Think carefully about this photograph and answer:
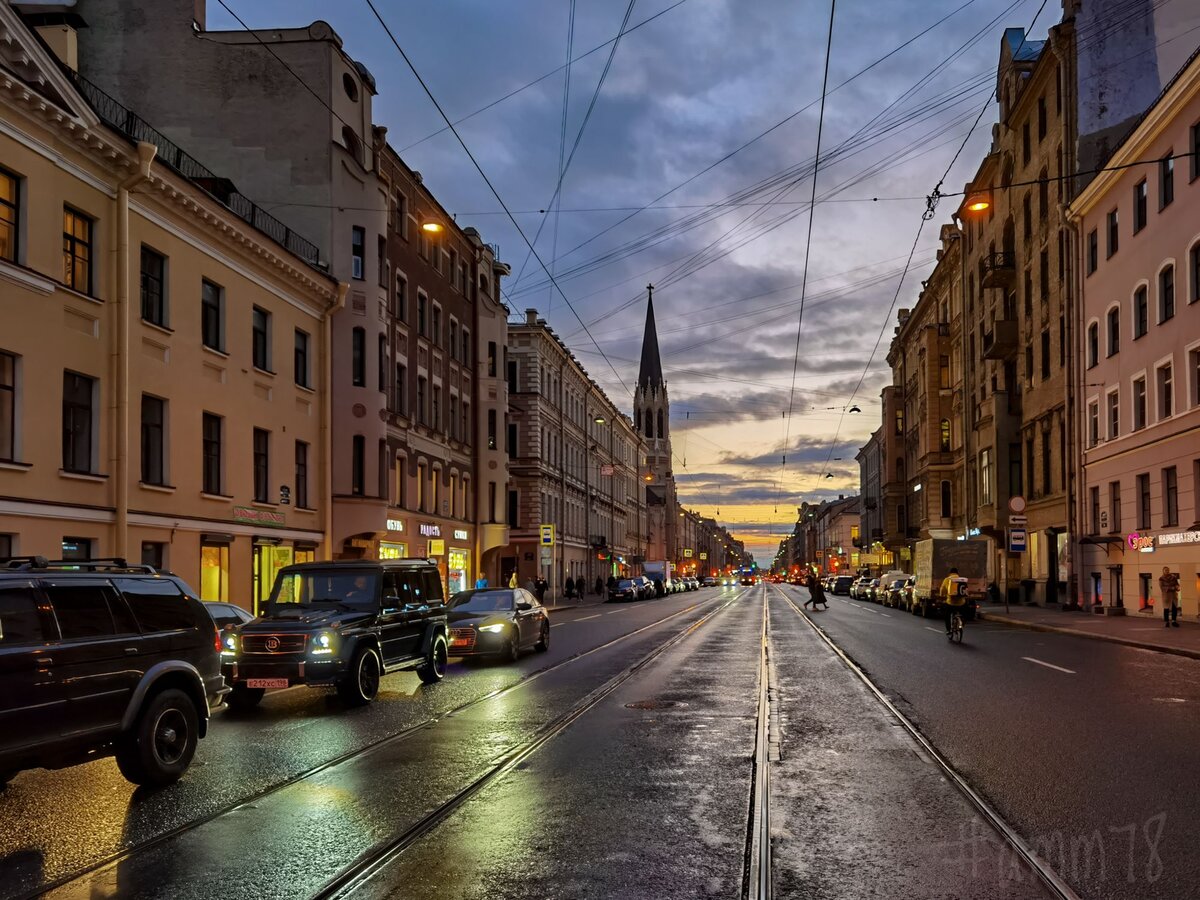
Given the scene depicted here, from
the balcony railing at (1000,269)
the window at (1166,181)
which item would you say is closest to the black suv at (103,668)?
the window at (1166,181)

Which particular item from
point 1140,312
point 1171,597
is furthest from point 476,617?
point 1140,312

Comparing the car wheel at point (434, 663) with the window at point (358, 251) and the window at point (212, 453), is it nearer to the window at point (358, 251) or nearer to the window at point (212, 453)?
the window at point (212, 453)

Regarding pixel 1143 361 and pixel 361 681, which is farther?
pixel 1143 361

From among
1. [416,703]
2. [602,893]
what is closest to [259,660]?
[416,703]

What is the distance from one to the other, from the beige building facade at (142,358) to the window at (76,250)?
0.13 ft

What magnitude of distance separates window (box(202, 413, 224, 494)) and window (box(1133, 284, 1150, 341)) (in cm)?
2700

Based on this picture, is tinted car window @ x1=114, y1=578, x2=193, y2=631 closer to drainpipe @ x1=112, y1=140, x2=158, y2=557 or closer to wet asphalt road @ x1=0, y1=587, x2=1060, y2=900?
wet asphalt road @ x1=0, y1=587, x2=1060, y2=900

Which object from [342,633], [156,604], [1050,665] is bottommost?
[1050,665]

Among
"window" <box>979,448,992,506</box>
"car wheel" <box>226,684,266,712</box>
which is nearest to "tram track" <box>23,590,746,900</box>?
"car wheel" <box>226,684,266,712</box>

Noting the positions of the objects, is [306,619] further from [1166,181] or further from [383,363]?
[1166,181]

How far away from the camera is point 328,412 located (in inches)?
1272

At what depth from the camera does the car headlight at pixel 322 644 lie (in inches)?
555

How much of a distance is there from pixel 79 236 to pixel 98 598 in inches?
567

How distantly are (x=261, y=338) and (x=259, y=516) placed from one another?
4.62m
